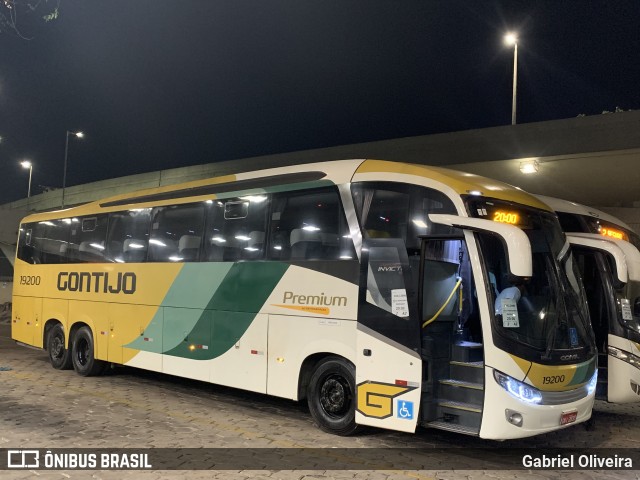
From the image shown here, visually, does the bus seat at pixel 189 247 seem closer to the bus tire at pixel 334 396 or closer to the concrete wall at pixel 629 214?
the bus tire at pixel 334 396

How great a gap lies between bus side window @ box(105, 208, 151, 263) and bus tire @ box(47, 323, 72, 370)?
274 centimetres

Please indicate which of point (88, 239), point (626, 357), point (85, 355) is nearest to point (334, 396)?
point (626, 357)

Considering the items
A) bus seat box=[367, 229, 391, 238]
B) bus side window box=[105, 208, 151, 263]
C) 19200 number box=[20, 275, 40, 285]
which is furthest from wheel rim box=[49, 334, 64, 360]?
bus seat box=[367, 229, 391, 238]

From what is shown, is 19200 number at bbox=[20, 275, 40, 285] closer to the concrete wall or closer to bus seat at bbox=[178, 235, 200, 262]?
bus seat at bbox=[178, 235, 200, 262]

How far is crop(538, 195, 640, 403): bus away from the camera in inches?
336

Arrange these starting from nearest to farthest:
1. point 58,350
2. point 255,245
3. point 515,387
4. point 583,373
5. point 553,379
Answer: point 515,387 → point 553,379 → point 583,373 → point 255,245 → point 58,350

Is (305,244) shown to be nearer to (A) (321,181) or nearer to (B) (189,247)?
(A) (321,181)

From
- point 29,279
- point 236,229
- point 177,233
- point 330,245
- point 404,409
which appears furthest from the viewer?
point 29,279

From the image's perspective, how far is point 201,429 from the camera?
795cm

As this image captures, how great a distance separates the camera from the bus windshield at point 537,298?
636 cm

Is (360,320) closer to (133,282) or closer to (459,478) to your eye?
(459,478)

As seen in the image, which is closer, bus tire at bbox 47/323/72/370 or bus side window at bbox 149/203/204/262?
bus side window at bbox 149/203/204/262

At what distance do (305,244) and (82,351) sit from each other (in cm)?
733

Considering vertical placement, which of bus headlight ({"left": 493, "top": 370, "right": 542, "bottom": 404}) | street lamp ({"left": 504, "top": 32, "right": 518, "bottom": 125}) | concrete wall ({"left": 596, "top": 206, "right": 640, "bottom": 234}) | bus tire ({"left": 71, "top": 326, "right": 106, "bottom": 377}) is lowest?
bus tire ({"left": 71, "top": 326, "right": 106, "bottom": 377})
